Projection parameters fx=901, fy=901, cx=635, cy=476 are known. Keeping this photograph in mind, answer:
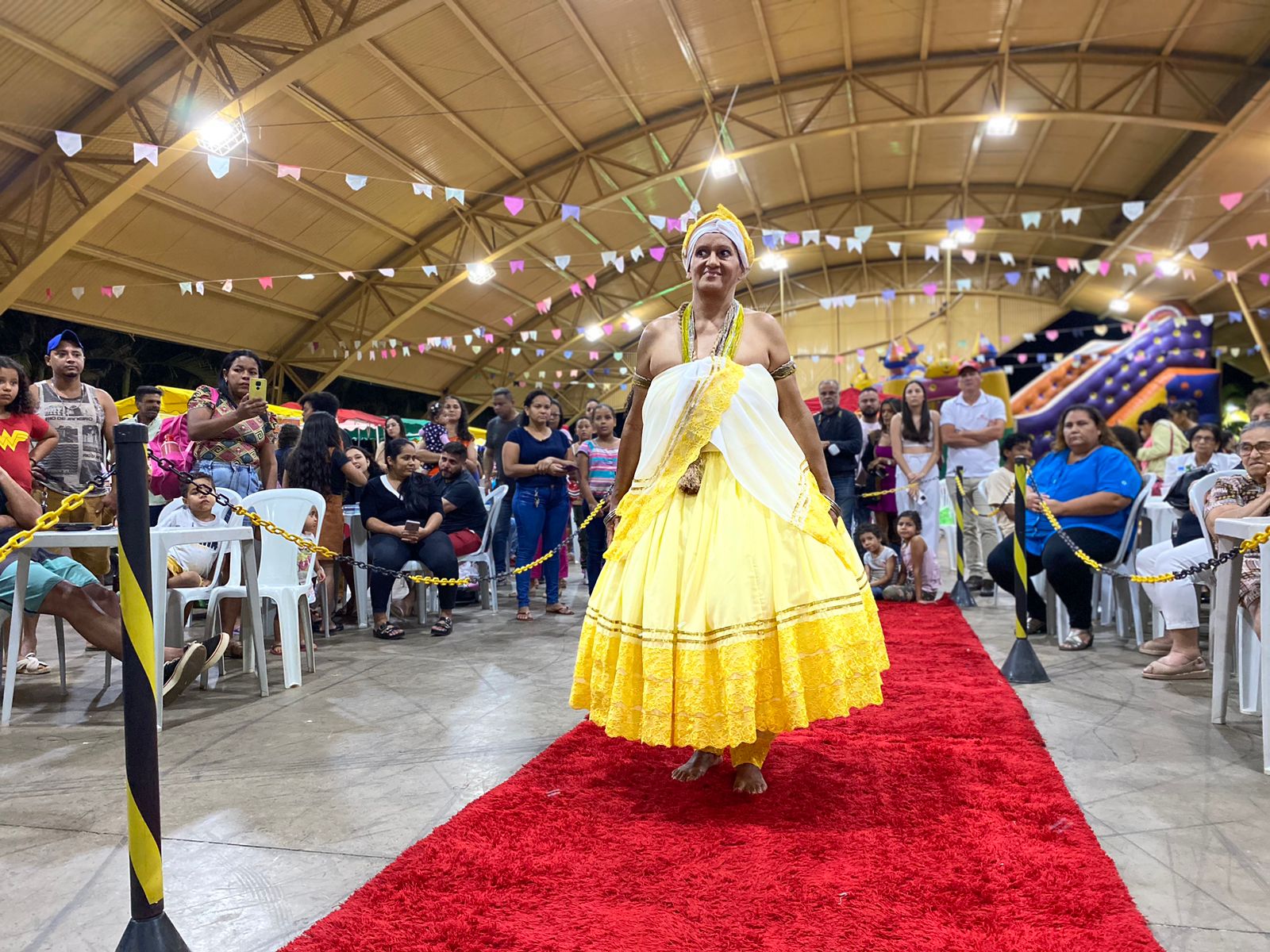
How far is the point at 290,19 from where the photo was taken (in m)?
9.18

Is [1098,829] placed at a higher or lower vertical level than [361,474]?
lower

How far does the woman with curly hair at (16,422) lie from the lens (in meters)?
3.61

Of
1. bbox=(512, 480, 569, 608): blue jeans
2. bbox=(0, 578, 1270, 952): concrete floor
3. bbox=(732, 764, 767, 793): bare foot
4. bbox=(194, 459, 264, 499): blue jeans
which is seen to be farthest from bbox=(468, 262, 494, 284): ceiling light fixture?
bbox=(732, 764, 767, 793): bare foot

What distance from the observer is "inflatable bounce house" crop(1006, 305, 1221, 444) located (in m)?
15.3

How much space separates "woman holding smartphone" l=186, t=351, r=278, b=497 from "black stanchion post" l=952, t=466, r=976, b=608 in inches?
177

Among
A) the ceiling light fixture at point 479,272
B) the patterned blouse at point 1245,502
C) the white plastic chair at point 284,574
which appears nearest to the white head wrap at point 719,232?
the patterned blouse at point 1245,502

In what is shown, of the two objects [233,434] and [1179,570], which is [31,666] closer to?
[233,434]

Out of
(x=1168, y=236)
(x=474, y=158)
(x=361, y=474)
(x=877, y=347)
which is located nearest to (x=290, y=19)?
(x=474, y=158)

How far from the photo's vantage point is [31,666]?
4.49 m

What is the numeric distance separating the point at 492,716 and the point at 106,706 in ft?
5.63

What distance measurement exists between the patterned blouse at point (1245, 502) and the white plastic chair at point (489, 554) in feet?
14.1

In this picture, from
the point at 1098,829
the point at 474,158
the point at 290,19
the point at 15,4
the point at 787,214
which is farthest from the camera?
the point at 787,214

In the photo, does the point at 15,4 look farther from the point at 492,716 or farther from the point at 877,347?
the point at 877,347

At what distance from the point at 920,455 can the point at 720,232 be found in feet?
14.3
